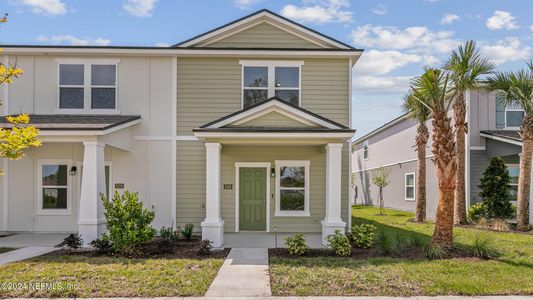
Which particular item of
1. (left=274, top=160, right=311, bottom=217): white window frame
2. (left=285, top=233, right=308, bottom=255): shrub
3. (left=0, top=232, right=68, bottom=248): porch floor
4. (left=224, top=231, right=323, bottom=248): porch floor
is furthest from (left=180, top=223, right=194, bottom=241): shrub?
(left=285, top=233, right=308, bottom=255): shrub

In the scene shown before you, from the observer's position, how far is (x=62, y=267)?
27.5ft

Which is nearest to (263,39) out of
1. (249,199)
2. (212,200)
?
(249,199)

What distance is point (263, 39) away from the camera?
13781 mm

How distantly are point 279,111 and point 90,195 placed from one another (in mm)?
5565

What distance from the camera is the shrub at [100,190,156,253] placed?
9594mm

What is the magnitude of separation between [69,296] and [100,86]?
8341 mm

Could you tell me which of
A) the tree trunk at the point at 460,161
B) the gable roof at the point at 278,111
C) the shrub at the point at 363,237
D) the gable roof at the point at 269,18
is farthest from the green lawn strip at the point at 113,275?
the tree trunk at the point at 460,161

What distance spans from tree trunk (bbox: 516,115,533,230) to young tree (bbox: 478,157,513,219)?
4.46 feet

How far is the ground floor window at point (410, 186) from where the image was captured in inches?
883

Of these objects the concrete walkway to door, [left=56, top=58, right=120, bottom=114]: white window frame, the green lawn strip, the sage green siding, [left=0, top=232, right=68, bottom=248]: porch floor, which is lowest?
[left=0, top=232, right=68, bottom=248]: porch floor

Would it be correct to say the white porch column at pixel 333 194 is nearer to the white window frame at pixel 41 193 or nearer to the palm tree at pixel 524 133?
the palm tree at pixel 524 133

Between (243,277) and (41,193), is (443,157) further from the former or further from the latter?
(41,193)

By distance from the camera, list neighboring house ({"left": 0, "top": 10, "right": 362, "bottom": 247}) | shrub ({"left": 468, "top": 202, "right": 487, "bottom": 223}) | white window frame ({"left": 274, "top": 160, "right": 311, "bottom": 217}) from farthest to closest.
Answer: shrub ({"left": 468, "top": 202, "right": 487, "bottom": 223})
white window frame ({"left": 274, "top": 160, "right": 311, "bottom": 217})
neighboring house ({"left": 0, "top": 10, "right": 362, "bottom": 247})

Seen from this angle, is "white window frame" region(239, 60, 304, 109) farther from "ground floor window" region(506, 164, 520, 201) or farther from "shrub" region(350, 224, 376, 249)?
"ground floor window" region(506, 164, 520, 201)
